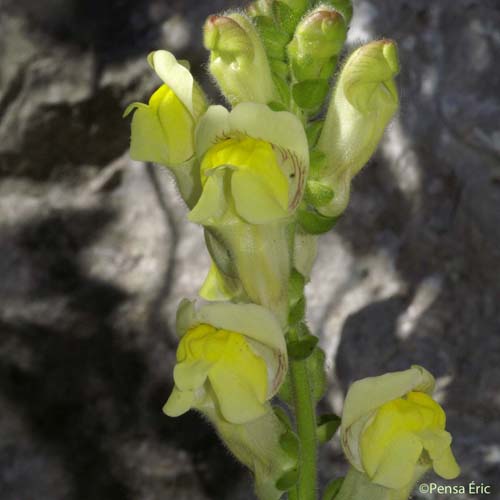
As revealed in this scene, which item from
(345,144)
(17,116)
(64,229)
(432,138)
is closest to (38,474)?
(64,229)

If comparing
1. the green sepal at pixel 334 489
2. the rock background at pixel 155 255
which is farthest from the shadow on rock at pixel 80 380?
the green sepal at pixel 334 489

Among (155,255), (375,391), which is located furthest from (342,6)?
(155,255)

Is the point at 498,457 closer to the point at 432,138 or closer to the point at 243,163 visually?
the point at 432,138

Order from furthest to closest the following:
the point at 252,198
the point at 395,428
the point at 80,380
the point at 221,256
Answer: the point at 80,380 < the point at 221,256 < the point at 395,428 < the point at 252,198

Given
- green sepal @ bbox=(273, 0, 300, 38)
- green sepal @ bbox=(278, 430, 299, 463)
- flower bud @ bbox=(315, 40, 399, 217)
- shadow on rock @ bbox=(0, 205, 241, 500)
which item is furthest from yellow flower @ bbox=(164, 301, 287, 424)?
shadow on rock @ bbox=(0, 205, 241, 500)

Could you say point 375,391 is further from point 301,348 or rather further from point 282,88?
point 282,88
